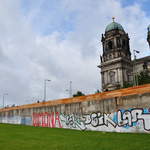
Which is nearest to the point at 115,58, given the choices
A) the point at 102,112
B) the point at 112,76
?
the point at 112,76

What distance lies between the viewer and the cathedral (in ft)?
234

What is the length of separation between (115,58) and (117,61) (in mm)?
1782

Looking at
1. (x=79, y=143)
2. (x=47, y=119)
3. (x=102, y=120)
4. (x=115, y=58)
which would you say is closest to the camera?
(x=79, y=143)

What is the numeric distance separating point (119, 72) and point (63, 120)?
48.7m

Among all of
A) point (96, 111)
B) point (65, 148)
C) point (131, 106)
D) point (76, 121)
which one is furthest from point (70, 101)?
point (65, 148)

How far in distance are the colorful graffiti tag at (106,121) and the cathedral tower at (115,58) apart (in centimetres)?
4591

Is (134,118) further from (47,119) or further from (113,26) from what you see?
(113,26)

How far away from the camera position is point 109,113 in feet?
66.9

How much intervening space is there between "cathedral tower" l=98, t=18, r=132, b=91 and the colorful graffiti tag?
45910 mm

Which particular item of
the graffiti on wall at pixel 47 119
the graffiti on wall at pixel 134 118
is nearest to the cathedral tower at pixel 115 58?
the graffiti on wall at pixel 47 119

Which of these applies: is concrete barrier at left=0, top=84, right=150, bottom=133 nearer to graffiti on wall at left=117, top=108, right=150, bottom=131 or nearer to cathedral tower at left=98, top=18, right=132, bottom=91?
graffiti on wall at left=117, top=108, right=150, bottom=131

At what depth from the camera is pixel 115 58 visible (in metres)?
73.8

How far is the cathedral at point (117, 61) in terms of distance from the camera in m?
71.4

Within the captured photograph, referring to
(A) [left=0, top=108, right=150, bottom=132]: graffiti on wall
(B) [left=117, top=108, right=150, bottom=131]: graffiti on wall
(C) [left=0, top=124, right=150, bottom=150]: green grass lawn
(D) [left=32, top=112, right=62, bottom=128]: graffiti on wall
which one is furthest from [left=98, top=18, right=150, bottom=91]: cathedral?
(C) [left=0, top=124, right=150, bottom=150]: green grass lawn
